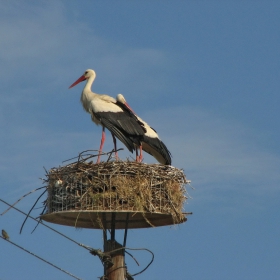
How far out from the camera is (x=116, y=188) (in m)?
11.7

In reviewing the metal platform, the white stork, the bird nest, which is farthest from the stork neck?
the metal platform

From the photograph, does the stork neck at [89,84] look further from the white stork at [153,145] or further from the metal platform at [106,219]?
the metal platform at [106,219]

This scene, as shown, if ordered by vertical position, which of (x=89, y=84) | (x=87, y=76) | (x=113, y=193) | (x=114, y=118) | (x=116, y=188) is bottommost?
(x=113, y=193)

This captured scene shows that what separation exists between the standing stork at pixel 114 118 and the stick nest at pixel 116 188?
1498 mm

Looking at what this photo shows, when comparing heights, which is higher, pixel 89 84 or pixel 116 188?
pixel 89 84

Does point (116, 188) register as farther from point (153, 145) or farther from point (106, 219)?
point (153, 145)

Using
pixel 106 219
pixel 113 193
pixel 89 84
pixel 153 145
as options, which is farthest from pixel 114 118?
pixel 113 193

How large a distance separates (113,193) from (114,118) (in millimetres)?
2915

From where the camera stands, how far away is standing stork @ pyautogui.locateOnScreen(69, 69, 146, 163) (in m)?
14.1

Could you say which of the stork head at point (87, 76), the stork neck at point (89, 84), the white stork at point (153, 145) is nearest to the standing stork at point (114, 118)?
the stork neck at point (89, 84)

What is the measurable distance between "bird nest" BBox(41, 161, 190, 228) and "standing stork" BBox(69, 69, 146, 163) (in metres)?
1.50

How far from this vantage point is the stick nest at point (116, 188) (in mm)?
11602

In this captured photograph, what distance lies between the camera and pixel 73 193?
1180 cm

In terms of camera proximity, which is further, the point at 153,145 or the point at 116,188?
the point at 153,145
